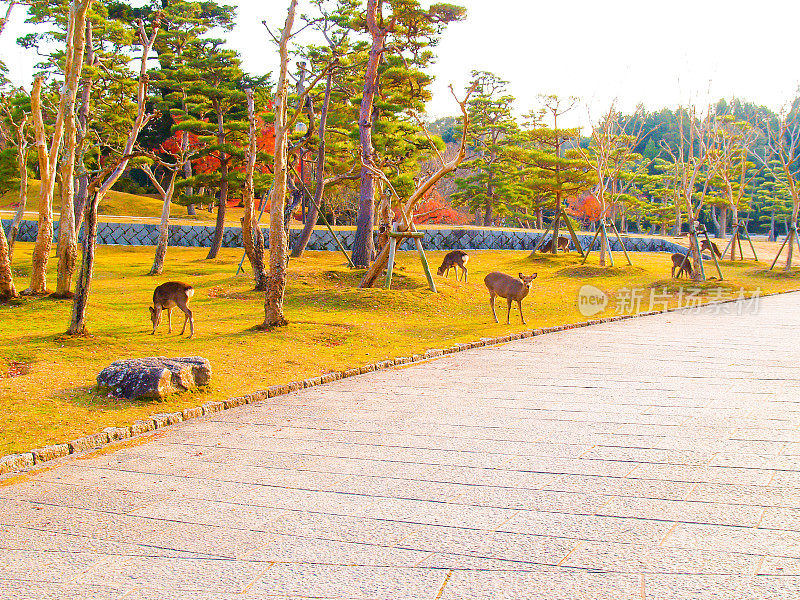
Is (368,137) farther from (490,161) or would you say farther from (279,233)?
(490,161)

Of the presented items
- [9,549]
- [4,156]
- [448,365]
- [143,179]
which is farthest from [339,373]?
[143,179]

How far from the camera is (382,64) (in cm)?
2088

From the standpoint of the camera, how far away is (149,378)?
22.1 ft

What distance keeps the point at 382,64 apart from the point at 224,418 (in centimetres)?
1691

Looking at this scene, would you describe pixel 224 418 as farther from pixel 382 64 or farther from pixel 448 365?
pixel 382 64

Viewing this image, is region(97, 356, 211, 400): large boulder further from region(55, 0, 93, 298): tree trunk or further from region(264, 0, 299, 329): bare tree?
region(55, 0, 93, 298): tree trunk

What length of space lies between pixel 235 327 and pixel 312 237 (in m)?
17.7

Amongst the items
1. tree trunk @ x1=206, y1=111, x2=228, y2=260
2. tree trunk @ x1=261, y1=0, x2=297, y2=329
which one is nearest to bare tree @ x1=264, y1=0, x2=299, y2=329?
tree trunk @ x1=261, y1=0, x2=297, y2=329

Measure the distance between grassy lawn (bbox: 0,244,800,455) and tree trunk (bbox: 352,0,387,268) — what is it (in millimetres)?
2909

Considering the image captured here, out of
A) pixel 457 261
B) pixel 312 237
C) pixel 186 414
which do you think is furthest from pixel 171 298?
pixel 312 237

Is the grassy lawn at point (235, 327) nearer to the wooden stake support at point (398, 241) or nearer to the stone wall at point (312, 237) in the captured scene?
the wooden stake support at point (398, 241)

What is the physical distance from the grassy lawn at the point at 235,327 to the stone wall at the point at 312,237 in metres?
6.48

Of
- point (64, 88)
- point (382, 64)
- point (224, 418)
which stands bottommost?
point (224, 418)

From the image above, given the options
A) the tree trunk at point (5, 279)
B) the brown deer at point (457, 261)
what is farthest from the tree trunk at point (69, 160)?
the brown deer at point (457, 261)
